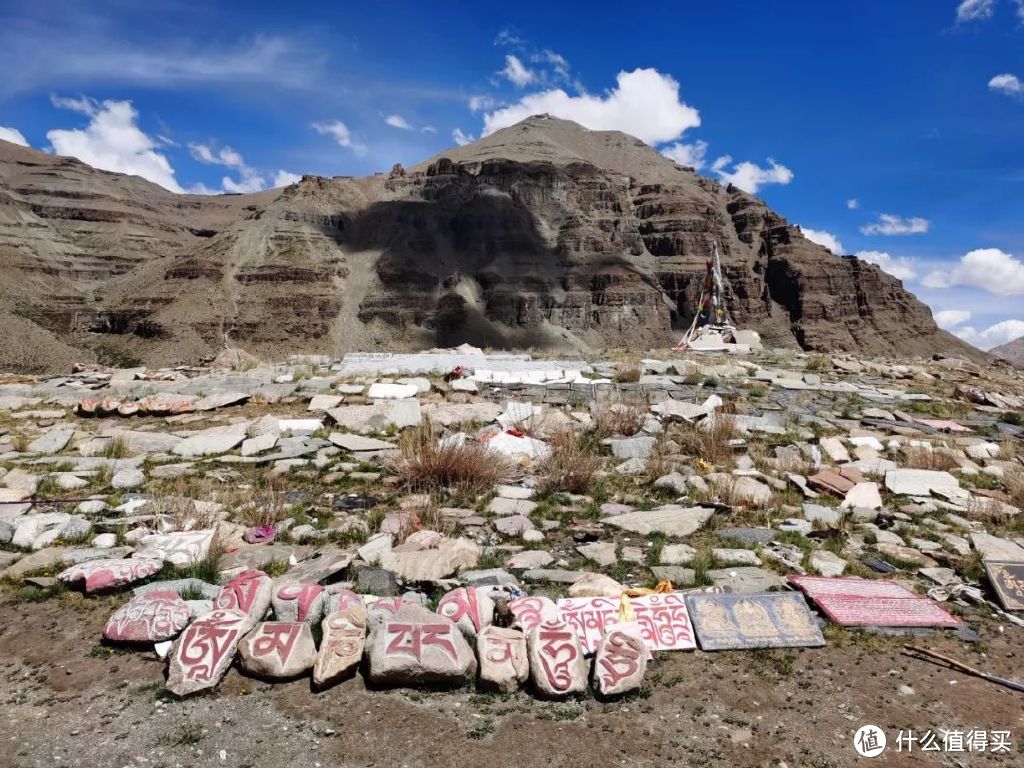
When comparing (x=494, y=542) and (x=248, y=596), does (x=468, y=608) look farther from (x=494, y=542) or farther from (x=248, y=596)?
(x=494, y=542)

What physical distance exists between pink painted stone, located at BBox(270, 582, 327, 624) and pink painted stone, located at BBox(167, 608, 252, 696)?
0.24 metres

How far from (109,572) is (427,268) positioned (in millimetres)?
93094

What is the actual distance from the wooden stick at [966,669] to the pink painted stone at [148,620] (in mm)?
4378

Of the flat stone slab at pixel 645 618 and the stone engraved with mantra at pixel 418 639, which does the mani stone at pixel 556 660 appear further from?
the stone engraved with mantra at pixel 418 639

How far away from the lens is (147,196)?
138625 millimetres

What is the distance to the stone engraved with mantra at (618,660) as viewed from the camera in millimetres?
3295

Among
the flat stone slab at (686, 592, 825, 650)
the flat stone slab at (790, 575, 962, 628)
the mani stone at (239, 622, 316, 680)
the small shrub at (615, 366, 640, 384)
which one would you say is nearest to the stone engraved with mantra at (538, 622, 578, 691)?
the flat stone slab at (686, 592, 825, 650)

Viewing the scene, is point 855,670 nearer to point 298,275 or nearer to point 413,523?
point 413,523

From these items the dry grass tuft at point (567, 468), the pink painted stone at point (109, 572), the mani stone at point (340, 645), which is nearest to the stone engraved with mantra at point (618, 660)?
the mani stone at point (340, 645)

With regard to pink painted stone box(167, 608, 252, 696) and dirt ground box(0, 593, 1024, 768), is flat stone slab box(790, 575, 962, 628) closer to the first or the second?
dirt ground box(0, 593, 1024, 768)

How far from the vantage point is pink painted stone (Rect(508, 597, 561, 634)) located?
12.2ft

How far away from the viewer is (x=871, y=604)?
4125 millimetres

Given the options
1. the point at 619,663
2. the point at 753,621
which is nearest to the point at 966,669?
the point at 753,621

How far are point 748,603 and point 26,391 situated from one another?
13.1m
